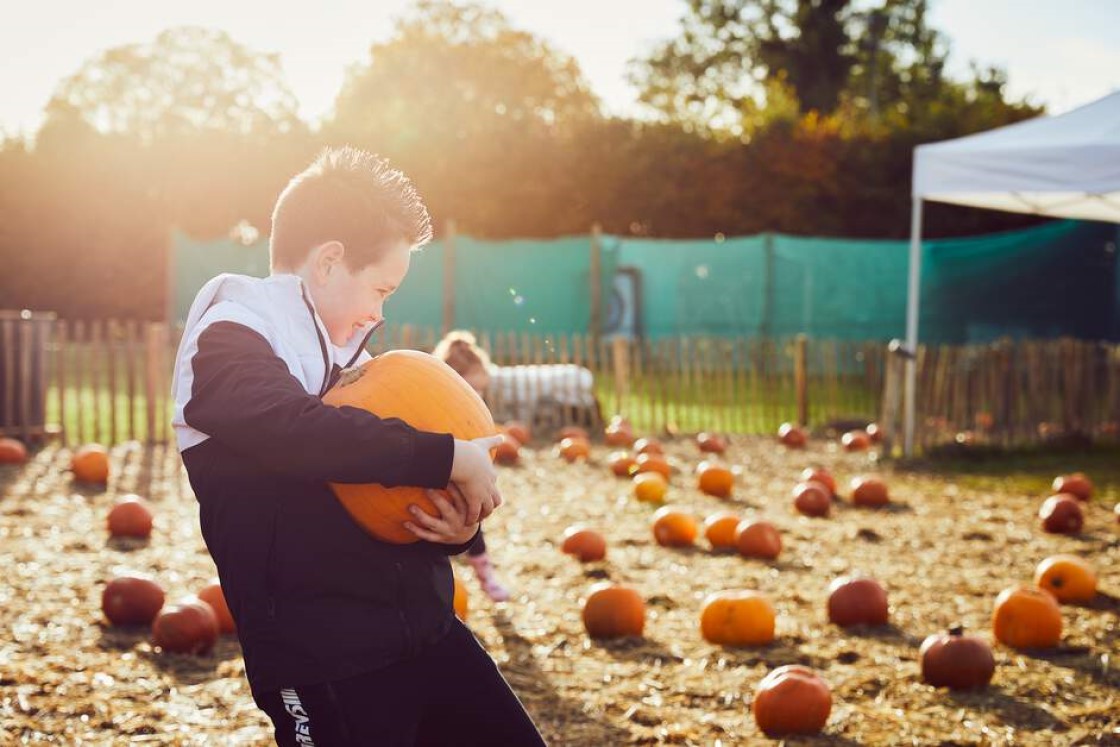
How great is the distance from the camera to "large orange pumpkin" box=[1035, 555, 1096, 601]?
5.95m

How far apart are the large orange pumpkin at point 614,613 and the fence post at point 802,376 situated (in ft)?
31.0

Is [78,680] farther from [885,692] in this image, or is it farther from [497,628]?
[885,692]

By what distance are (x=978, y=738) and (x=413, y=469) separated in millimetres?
2740

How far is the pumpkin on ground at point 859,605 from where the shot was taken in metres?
5.46

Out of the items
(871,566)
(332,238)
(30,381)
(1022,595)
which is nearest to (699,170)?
(30,381)

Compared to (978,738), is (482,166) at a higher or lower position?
higher

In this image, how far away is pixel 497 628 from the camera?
5.44m

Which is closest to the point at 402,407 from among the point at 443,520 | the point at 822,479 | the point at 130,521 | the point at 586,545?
the point at 443,520

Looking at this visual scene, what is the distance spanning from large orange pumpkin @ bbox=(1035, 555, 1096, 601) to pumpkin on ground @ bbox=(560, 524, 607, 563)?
2378 mm

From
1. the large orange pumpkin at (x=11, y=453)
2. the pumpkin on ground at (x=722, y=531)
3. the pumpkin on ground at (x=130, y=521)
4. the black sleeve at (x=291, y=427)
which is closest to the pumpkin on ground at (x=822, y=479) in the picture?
the pumpkin on ground at (x=722, y=531)

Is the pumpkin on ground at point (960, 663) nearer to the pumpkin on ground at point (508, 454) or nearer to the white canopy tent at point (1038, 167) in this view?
the white canopy tent at point (1038, 167)

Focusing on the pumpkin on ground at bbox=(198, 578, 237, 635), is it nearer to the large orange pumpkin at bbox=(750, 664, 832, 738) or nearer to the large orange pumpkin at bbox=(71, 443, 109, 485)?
the large orange pumpkin at bbox=(750, 664, 832, 738)

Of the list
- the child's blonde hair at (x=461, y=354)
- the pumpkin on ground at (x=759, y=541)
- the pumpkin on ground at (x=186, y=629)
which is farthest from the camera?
the pumpkin on ground at (x=759, y=541)

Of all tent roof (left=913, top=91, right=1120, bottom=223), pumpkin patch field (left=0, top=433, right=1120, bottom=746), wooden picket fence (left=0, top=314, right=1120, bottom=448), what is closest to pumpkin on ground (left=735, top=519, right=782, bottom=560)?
pumpkin patch field (left=0, top=433, right=1120, bottom=746)
